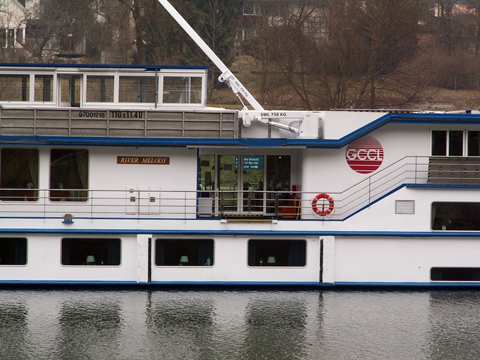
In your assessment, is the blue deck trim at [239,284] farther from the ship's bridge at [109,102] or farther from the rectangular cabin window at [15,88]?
the rectangular cabin window at [15,88]

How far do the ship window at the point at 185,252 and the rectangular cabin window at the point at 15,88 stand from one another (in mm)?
5734

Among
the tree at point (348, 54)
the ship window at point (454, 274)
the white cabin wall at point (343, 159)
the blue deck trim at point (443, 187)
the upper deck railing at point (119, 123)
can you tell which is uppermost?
the tree at point (348, 54)

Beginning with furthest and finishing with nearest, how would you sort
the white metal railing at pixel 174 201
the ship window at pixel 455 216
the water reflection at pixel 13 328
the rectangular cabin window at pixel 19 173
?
the rectangular cabin window at pixel 19 173 < the white metal railing at pixel 174 201 < the ship window at pixel 455 216 < the water reflection at pixel 13 328

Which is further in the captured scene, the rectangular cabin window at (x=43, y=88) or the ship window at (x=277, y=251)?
the rectangular cabin window at (x=43, y=88)

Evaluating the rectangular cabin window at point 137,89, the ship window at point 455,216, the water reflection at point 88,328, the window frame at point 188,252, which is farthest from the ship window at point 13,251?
the ship window at point 455,216

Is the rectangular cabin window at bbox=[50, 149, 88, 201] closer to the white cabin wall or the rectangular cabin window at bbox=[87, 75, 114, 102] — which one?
the rectangular cabin window at bbox=[87, 75, 114, 102]

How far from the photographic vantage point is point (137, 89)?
17953 mm

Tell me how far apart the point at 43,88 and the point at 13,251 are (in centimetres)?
459

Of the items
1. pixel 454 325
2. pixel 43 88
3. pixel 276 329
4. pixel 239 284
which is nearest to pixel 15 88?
pixel 43 88

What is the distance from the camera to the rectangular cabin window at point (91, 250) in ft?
55.6

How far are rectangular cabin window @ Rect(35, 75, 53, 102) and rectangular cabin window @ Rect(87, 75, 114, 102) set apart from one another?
107cm

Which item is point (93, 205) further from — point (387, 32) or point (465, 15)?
point (465, 15)

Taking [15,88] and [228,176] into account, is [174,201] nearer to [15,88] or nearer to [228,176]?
[228,176]

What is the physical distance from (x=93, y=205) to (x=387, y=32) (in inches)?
878
